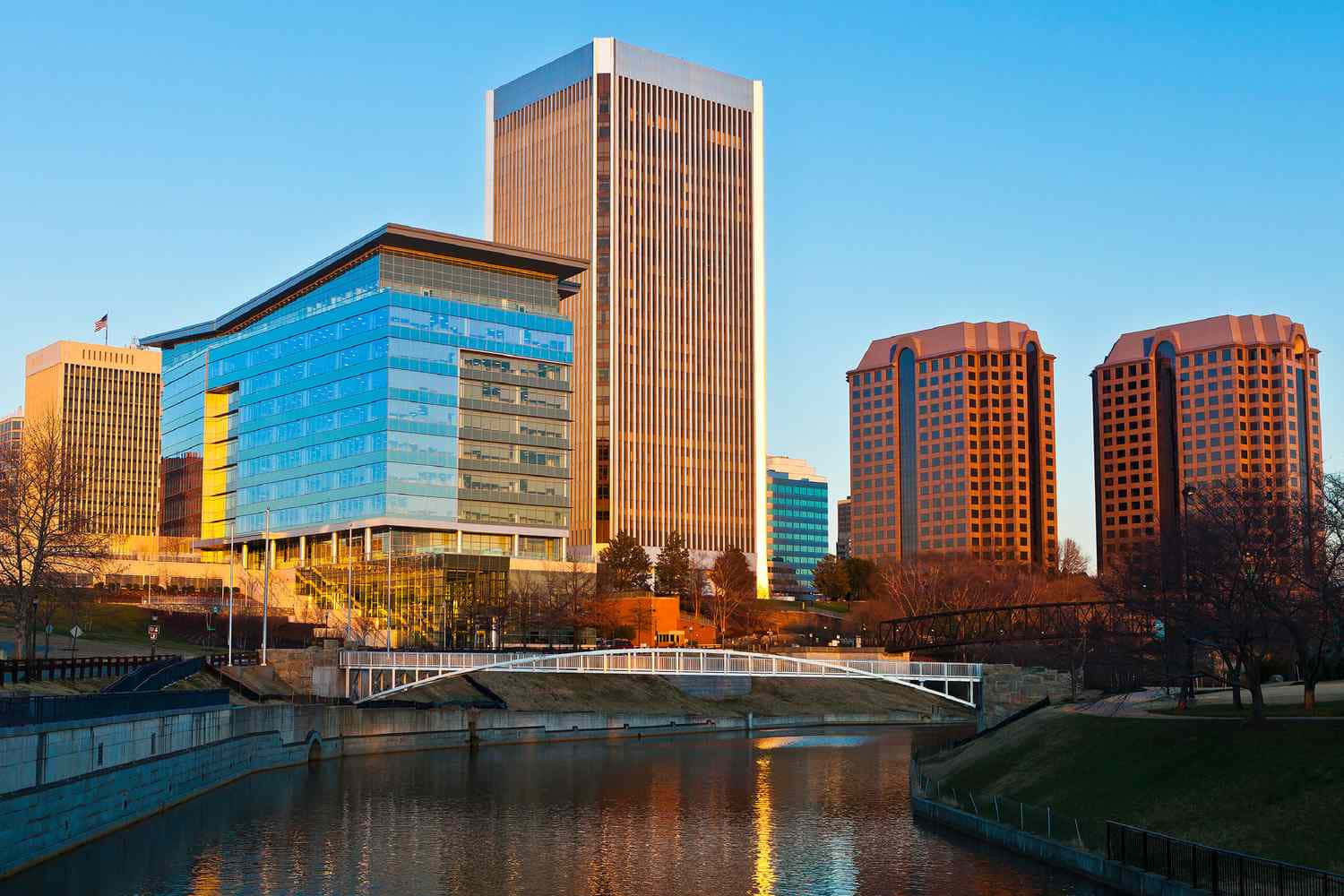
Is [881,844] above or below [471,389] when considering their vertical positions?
below

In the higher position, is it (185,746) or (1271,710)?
(1271,710)

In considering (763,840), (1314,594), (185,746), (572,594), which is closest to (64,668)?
(185,746)

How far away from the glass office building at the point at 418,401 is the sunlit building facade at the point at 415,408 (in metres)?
0.19

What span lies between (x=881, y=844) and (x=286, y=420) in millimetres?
144273

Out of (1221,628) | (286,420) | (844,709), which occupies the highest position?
(286,420)

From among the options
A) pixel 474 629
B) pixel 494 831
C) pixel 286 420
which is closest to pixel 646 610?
pixel 474 629

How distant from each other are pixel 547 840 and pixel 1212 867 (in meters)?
33.1

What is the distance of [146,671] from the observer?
95438 mm

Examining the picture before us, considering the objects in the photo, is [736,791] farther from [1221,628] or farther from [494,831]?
[1221,628]

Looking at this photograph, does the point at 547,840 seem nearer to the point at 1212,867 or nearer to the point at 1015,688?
the point at 1212,867

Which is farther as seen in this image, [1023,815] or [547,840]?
[547,840]

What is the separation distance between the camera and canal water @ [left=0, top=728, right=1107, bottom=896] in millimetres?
54656

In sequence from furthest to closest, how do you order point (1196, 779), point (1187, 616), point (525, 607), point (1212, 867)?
point (525, 607)
point (1187, 616)
point (1196, 779)
point (1212, 867)

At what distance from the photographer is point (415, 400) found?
589 feet
